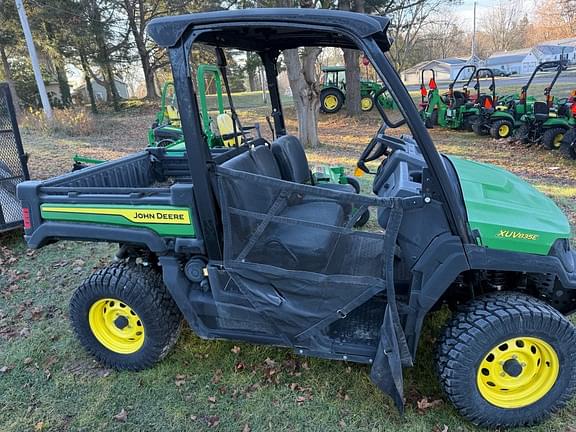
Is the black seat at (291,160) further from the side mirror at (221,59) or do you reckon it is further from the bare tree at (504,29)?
the bare tree at (504,29)

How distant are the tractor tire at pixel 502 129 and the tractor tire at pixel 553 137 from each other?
4.99ft

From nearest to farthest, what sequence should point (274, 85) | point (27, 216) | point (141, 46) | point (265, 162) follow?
1. point (27, 216)
2. point (265, 162)
3. point (274, 85)
4. point (141, 46)

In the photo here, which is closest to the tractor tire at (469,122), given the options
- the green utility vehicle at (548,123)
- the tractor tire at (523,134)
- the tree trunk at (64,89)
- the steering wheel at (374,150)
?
the tractor tire at (523,134)

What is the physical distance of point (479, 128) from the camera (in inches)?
449

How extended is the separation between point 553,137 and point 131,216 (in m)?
9.28

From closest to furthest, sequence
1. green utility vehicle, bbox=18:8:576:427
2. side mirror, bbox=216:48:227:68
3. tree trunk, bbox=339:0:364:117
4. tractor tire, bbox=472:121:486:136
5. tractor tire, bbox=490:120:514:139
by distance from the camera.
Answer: green utility vehicle, bbox=18:8:576:427 < side mirror, bbox=216:48:227:68 < tractor tire, bbox=490:120:514:139 < tractor tire, bbox=472:121:486:136 < tree trunk, bbox=339:0:364:117

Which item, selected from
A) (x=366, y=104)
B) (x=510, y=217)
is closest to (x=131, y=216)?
(x=510, y=217)

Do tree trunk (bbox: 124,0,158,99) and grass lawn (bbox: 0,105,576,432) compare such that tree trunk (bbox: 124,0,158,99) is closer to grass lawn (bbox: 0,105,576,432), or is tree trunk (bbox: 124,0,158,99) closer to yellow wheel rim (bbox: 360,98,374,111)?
yellow wheel rim (bbox: 360,98,374,111)

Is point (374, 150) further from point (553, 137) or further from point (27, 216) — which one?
point (553, 137)

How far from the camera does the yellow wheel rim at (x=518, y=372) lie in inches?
87.0

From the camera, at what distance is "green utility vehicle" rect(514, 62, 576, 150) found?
9.00 m

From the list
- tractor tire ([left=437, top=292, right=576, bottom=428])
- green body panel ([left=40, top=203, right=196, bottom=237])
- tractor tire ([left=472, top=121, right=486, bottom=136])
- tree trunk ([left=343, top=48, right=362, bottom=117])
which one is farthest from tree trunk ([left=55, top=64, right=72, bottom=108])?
tractor tire ([left=437, top=292, right=576, bottom=428])

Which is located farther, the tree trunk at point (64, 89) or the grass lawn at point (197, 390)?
the tree trunk at point (64, 89)

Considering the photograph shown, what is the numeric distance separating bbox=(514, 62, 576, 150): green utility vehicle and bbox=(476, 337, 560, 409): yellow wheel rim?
7.98 metres
